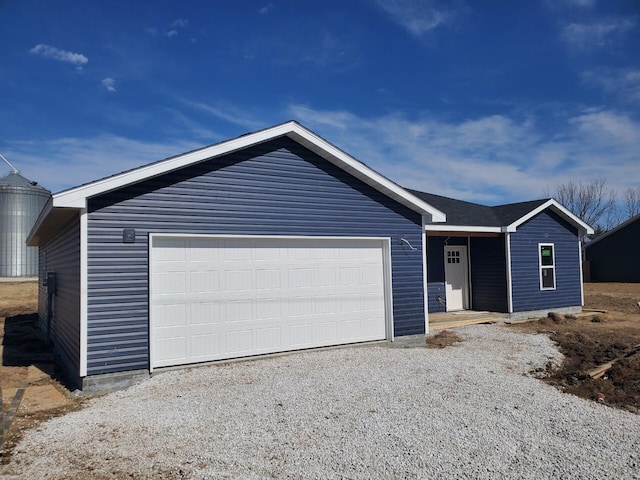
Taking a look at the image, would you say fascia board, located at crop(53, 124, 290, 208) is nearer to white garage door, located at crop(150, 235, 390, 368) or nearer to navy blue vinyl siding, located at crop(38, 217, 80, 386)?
navy blue vinyl siding, located at crop(38, 217, 80, 386)

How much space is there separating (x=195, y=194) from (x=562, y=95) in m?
13.9

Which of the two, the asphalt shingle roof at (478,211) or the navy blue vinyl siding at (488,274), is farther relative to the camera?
the navy blue vinyl siding at (488,274)

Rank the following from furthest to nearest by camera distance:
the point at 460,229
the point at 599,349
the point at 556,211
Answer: the point at 556,211
the point at 460,229
the point at 599,349

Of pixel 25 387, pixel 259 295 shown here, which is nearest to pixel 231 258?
pixel 259 295

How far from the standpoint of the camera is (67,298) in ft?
25.5

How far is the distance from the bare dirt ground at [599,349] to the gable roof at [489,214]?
294 centimetres

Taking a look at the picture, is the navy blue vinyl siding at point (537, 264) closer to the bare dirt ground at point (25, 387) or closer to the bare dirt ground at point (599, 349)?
the bare dirt ground at point (599, 349)

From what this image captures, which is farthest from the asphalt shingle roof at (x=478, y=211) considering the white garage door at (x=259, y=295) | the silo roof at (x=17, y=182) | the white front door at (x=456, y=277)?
the silo roof at (x=17, y=182)

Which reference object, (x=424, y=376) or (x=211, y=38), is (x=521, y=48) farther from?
(x=424, y=376)

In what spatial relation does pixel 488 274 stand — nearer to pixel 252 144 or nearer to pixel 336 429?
pixel 252 144

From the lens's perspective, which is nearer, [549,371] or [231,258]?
[549,371]

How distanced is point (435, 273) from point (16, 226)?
1346 inches

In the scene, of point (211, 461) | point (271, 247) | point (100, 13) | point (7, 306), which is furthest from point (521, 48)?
point (7, 306)

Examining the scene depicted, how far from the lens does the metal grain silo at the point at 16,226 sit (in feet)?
109
